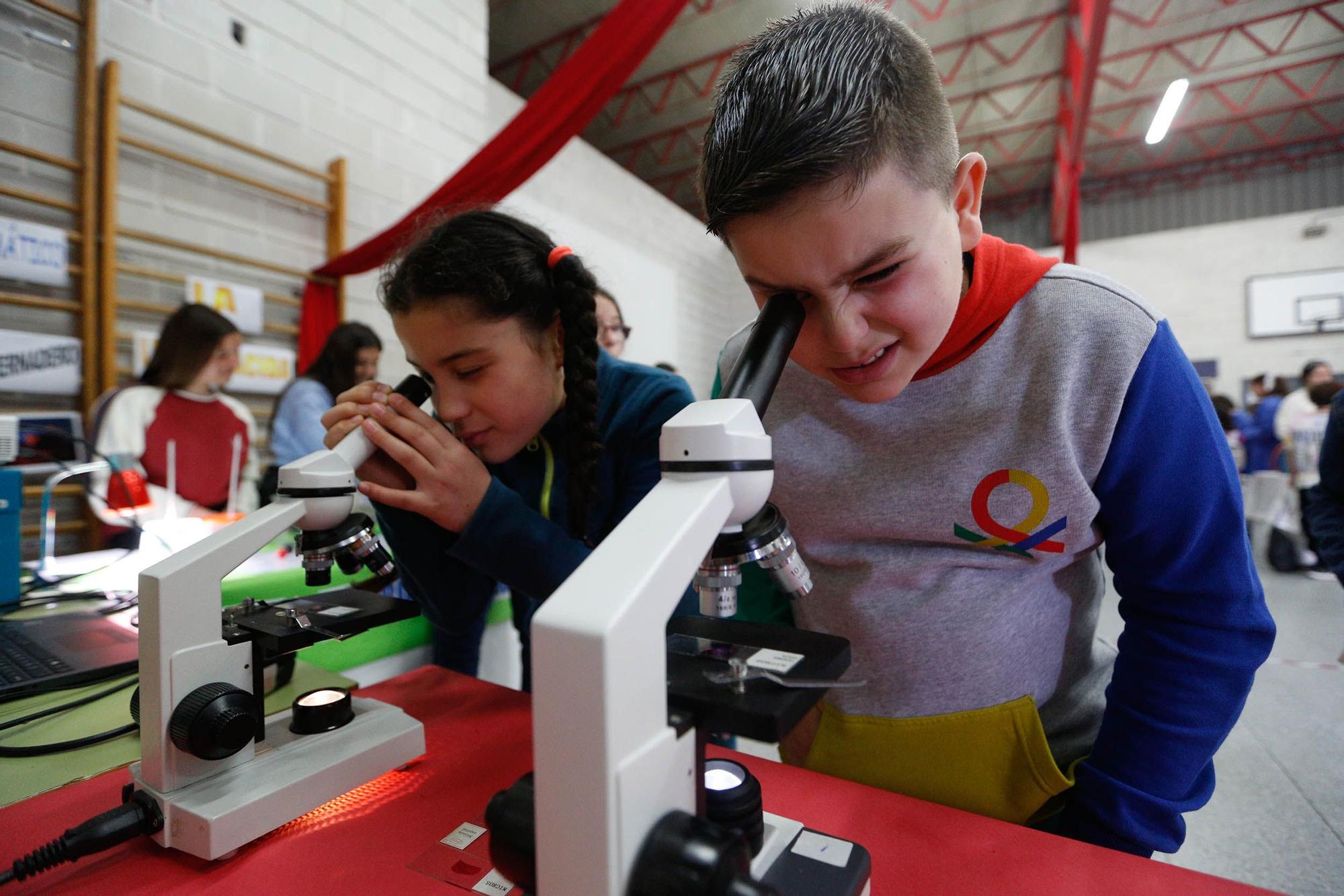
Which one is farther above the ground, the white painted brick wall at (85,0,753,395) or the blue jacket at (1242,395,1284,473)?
the white painted brick wall at (85,0,753,395)

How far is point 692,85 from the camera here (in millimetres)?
5363

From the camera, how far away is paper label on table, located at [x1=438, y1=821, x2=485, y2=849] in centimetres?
49

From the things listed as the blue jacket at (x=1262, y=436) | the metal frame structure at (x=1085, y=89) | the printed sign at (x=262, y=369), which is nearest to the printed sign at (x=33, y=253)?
the printed sign at (x=262, y=369)

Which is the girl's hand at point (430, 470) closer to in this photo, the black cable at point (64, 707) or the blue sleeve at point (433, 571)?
the blue sleeve at point (433, 571)

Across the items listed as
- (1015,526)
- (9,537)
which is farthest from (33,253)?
(1015,526)

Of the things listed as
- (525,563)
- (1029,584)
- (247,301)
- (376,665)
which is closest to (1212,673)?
(1029,584)

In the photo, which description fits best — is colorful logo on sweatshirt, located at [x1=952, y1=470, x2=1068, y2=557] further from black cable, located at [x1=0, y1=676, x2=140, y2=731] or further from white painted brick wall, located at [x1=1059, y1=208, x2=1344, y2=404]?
white painted brick wall, located at [x1=1059, y1=208, x2=1344, y2=404]

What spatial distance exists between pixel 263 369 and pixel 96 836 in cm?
251

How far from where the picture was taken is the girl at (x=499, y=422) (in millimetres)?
742

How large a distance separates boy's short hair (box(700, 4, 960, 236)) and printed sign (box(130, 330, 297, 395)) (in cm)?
244

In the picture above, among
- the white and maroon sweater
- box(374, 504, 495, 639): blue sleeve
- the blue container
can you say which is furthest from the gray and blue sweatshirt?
the white and maroon sweater

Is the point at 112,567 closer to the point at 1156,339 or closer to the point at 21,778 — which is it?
the point at 21,778

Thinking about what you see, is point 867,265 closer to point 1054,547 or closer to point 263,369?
point 1054,547

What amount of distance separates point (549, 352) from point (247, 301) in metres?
2.14
